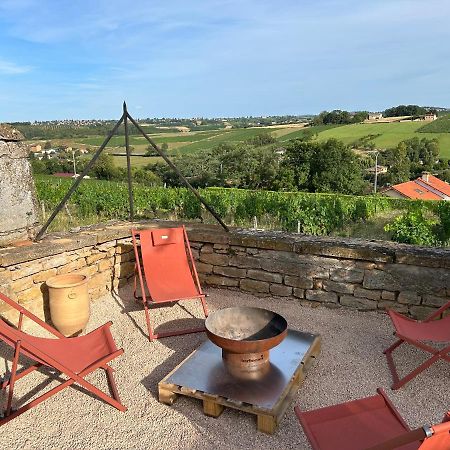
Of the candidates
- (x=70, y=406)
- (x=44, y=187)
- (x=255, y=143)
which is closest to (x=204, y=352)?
(x=70, y=406)

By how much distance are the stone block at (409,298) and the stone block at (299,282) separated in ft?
2.84

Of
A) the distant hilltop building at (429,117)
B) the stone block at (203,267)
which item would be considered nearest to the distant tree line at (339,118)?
the distant hilltop building at (429,117)

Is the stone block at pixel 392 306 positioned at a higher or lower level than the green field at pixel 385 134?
higher

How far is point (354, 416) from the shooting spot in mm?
2180

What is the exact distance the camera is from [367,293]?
418cm

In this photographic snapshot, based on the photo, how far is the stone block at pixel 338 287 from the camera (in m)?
4.25

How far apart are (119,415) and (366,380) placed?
1.78 m

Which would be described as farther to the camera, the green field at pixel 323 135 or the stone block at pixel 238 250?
the green field at pixel 323 135

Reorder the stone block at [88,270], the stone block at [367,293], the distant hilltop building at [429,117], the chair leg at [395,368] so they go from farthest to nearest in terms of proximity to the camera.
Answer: the distant hilltop building at [429,117] < the stone block at [88,270] < the stone block at [367,293] < the chair leg at [395,368]

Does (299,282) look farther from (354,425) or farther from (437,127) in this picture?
(437,127)

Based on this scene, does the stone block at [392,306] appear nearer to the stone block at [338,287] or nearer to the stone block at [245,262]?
the stone block at [338,287]

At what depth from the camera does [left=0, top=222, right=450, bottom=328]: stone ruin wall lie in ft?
A: 12.8

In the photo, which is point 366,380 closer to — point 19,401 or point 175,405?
point 175,405

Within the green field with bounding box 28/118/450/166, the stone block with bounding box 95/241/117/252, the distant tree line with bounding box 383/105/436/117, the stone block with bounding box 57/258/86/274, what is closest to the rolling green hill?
the green field with bounding box 28/118/450/166
